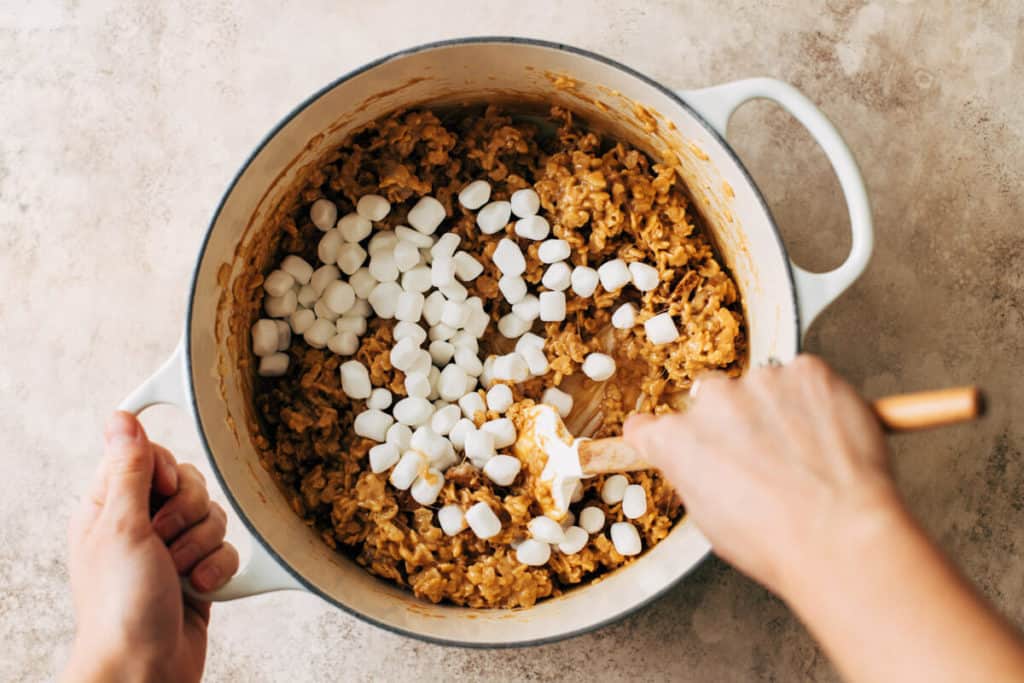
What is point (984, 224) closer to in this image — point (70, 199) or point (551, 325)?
point (551, 325)

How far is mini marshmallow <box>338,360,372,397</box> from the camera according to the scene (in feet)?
4.86

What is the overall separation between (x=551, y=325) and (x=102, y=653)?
83 cm

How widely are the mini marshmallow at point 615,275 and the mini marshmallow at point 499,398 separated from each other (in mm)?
244

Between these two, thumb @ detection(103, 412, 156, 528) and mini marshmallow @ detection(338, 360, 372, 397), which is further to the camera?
mini marshmallow @ detection(338, 360, 372, 397)

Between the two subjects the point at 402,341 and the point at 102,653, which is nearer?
the point at 102,653

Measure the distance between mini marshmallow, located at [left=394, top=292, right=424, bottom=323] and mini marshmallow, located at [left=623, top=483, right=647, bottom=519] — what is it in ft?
1.53

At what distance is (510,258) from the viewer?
1.49 m

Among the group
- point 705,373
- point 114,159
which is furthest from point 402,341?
point 114,159

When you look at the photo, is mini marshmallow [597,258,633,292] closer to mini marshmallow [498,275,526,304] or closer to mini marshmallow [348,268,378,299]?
mini marshmallow [498,275,526,304]

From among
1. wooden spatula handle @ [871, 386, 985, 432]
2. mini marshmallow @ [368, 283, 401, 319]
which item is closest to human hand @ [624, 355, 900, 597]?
wooden spatula handle @ [871, 386, 985, 432]

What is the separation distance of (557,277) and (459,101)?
13.4 inches

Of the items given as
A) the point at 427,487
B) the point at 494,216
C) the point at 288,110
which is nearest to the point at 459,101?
the point at 494,216

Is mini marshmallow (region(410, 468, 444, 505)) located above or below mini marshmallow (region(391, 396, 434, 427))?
below

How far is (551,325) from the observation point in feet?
4.97
